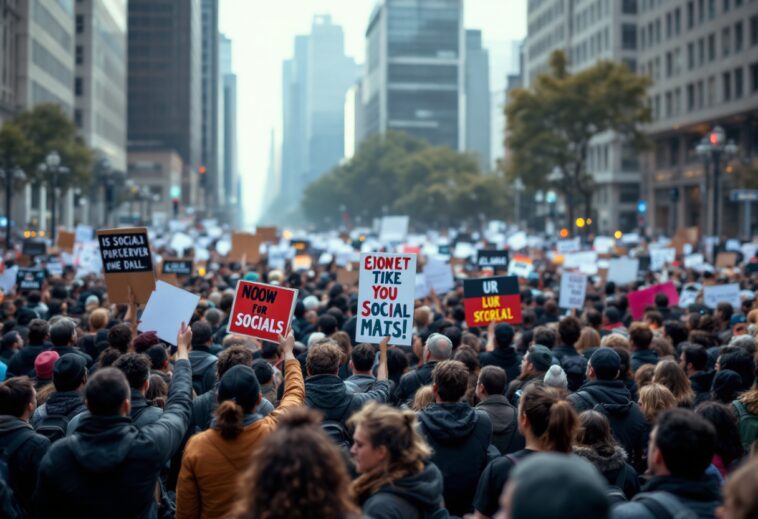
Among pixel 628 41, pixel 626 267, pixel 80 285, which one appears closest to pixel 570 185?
pixel 628 41

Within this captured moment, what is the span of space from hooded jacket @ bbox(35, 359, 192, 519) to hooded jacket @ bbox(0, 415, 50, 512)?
87 centimetres

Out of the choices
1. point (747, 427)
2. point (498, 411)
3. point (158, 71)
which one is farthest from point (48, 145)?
point (158, 71)

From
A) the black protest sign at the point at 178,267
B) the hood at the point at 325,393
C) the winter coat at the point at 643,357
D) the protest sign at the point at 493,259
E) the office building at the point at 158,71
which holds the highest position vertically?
the office building at the point at 158,71

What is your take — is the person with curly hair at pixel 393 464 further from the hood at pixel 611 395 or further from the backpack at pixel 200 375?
the backpack at pixel 200 375

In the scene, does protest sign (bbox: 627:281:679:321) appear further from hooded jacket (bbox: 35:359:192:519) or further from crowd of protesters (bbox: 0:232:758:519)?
hooded jacket (bbox: 35:359:192:519)

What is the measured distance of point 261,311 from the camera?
28.8 feet

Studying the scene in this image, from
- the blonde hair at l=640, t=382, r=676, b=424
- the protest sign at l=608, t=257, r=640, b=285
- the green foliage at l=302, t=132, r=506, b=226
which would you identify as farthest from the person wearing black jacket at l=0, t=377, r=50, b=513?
the green foliage at l=302, t=132, r=506, b=226

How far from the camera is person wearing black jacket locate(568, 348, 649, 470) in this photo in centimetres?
711

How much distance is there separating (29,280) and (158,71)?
155 m

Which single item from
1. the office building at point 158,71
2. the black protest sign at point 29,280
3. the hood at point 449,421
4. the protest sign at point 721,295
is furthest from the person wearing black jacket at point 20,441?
the office building at point 158,71

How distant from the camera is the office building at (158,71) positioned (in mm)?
166500

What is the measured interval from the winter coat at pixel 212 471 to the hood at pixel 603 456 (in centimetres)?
190

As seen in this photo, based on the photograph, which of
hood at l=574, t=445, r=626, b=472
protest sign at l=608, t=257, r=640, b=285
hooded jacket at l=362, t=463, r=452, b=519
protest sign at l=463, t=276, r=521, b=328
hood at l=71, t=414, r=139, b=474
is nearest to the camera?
hooded jacket at l=362, t=463, r=452, b=519

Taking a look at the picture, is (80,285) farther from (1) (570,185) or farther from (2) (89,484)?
(1) (570,185)
